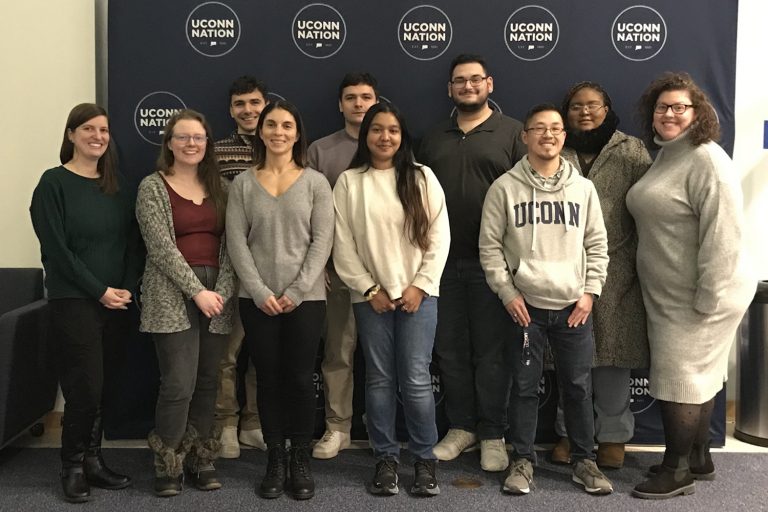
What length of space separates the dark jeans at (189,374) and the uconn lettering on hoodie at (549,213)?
1317mm

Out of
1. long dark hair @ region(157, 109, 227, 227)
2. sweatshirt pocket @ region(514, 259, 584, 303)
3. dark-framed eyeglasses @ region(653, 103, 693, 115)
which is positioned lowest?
sweatshirt pocket @ region(514, 259, 584, 303)

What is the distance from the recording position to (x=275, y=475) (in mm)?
2865

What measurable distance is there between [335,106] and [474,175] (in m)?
0.86

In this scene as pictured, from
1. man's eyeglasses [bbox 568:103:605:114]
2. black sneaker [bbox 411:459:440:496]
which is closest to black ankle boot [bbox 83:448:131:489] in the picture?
black sneaker [bbox 411:459:440:496]

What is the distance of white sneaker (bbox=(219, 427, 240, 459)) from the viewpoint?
3297 millimetres

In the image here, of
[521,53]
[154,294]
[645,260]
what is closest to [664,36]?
[521,53]

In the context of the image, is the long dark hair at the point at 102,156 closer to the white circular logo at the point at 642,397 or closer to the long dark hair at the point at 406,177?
the long dark hair at the point at 406,177

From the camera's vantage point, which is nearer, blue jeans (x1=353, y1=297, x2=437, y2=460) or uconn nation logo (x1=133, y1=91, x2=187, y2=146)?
blue jeans (x1=353, y1=297, x2=437, y2=460)

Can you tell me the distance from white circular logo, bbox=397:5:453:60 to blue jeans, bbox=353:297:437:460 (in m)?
1.39

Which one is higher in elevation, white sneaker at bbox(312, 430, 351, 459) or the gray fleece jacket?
the gray fleece jacket

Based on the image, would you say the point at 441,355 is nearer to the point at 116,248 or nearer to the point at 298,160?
the point at 298,160

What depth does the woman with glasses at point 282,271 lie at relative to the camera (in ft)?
9.01

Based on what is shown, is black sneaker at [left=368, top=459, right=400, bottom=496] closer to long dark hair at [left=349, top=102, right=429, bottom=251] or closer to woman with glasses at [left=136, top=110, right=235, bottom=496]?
woman with glasses at [left=136, top=110, right=235, bottom=496]

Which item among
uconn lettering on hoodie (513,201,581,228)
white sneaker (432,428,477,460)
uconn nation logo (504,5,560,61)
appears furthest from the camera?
uconn nation logo (504,5,560,61)
